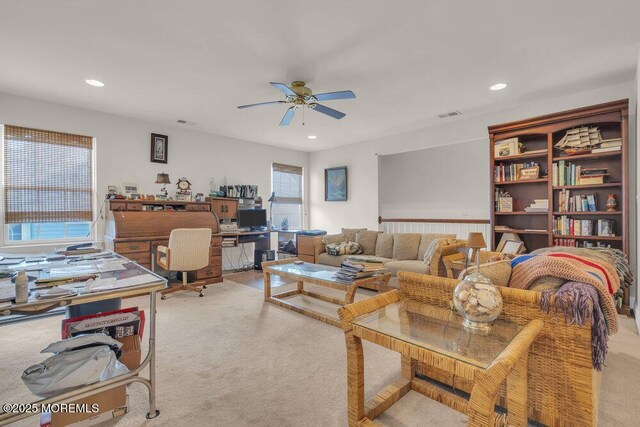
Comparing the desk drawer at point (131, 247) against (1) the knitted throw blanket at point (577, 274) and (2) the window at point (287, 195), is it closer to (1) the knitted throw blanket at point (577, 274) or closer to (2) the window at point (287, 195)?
(2) the window at point (287, 195)

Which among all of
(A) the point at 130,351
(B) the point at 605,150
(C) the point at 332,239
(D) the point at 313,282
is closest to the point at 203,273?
(C) the point at 332,239

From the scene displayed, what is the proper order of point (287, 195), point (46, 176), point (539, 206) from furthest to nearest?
point (287, 195)
point (46, 176)
point (539, 206)

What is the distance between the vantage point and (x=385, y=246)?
452 centimetres

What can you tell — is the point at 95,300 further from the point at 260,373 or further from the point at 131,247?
the point at 131,247

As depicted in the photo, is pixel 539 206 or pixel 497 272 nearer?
pixel 497 272

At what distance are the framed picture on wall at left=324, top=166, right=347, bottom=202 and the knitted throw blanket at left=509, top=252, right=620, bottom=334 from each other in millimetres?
4506

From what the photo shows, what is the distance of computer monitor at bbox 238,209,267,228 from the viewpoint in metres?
5.42

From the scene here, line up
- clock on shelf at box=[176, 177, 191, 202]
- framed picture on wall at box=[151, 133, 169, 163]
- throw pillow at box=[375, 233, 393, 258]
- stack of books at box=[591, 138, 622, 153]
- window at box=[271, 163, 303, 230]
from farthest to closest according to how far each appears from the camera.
Result: window at box=[271, 163, 303, 230]
clock on shelf at box=[176, 177, 191, 202]
framed picture on wall at box=[151, 133, 169, 163]
throw pillow at box=[375, 233, 393, 258]
stack of books at box=[591, 138, 622, 153]

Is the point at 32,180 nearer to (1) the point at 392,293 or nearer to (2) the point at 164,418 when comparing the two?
(2) the point at 164,418

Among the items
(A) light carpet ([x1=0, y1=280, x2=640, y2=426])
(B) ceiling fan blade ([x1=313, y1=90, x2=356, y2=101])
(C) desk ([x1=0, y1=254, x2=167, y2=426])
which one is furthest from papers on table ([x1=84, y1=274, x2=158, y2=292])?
(B) ceiling fan blade ([x1=313, y1=90, x2=356, y2=101])

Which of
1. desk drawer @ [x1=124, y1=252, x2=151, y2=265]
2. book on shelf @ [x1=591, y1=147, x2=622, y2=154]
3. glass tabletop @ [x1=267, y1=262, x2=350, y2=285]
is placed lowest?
glass tabletop @ [x1=267, y1=262, x2=350, y2=285]

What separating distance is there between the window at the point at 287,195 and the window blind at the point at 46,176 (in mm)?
3153

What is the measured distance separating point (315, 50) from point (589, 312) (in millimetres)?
2527

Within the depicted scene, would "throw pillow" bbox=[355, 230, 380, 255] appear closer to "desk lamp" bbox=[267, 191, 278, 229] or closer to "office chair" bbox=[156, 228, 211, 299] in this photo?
"desk lamp" bbox=[267, 191, 278, 229]
